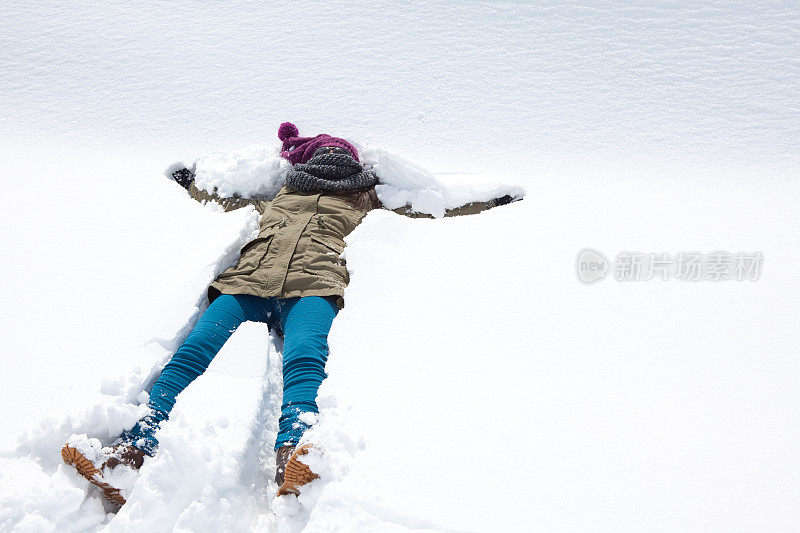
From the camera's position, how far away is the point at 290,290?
1.66m

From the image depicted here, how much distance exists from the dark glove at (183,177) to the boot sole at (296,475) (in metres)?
1.57

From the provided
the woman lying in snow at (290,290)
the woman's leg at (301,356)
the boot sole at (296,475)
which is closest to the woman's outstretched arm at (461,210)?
the woman lying in snow at (290,290)

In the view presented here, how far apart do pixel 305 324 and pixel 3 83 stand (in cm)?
323

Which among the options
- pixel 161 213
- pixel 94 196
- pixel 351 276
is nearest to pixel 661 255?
pixel 351 276

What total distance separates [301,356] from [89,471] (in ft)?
1.74

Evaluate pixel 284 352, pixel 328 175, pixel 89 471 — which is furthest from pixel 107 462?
pixel 328 175

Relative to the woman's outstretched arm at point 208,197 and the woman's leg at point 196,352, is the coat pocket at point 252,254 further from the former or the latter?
the woman's outstretched arm at point 208,197

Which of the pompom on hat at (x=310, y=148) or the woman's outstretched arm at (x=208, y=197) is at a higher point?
the pompom on hat at (x=310, y=148)

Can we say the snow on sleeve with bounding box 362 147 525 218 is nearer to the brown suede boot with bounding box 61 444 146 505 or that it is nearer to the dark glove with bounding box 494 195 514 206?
the dark glove with bounding box 494 195 514 206

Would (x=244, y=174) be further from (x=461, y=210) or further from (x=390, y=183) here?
(x=461, y=210)

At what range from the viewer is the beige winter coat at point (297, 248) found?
5.49ft

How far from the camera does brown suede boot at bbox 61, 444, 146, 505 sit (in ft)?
3.87

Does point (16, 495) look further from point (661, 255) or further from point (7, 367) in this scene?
point (661, 255)

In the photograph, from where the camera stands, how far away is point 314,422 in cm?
133
